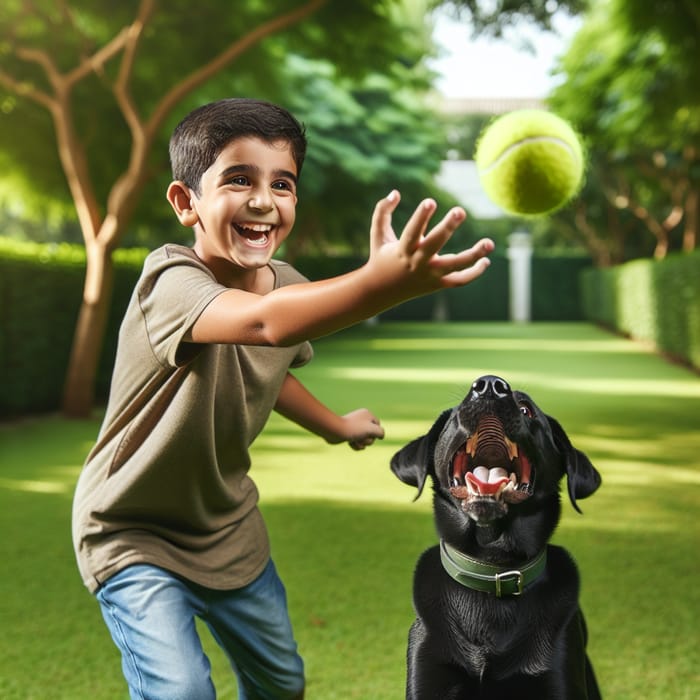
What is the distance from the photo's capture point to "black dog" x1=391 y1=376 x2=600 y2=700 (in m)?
2.45

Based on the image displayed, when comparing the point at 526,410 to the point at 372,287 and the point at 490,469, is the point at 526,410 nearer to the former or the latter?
the point at 490,469

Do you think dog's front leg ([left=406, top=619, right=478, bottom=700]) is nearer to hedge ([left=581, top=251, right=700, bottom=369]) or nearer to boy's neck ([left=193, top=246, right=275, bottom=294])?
boy's neck ([left=193, top=246, right=275, bottom=294])

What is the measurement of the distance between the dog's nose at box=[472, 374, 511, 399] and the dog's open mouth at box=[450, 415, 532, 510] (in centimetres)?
6

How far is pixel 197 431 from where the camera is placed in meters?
2.34

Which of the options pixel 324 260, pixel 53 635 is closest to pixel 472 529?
pixel 53 635

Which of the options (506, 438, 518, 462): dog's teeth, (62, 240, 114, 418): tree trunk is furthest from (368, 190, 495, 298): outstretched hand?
(62, 240, 114, 418): tree trunk

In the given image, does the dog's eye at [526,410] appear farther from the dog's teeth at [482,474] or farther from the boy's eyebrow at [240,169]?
the boy's eyebrow at [240,169]

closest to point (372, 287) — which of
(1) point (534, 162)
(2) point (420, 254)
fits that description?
(2) point (420, 254)

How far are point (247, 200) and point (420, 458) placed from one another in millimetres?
999

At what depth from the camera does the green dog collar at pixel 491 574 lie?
2477mm

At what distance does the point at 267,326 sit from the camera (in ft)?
6.09

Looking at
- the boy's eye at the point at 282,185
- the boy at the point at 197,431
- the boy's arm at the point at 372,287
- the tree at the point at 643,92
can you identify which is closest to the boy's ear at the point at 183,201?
the boy at the point at 197,431

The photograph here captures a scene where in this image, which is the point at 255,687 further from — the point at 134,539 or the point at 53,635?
the point at 53,635

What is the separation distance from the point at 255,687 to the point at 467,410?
1.06 metres
